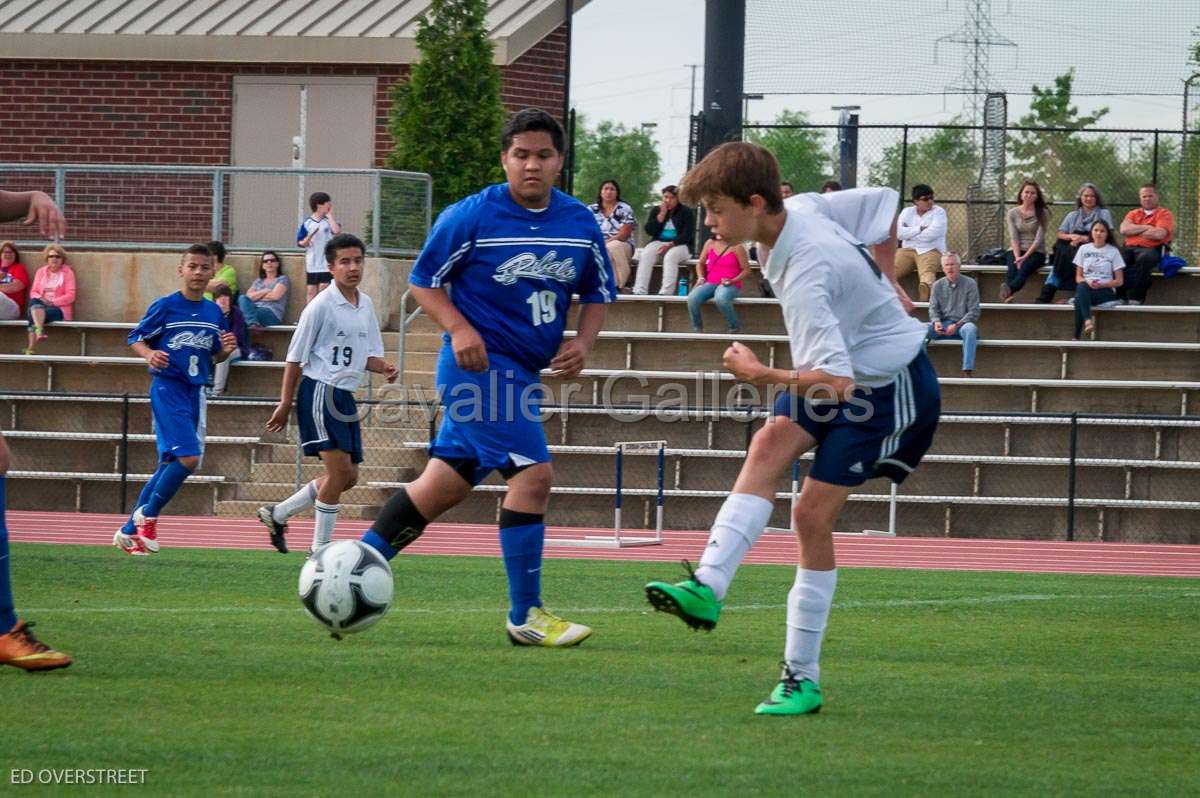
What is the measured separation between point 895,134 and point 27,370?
12003 millimetres

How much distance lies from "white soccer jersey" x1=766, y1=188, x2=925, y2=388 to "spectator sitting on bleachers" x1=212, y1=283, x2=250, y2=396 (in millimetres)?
14140

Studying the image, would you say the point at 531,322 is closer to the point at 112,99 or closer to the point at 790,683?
the point at 790,683

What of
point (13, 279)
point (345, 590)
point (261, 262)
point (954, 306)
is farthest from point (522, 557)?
point (13, 279)

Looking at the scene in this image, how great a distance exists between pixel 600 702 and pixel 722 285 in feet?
46.5

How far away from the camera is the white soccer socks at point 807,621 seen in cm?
555

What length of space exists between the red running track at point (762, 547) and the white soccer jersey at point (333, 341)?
286 cm

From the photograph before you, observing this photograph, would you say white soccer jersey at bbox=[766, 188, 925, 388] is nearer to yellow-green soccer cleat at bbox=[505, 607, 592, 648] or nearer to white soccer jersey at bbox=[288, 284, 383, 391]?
yellow-green soccer cleat at bbox=[505, 607, 592, 648]

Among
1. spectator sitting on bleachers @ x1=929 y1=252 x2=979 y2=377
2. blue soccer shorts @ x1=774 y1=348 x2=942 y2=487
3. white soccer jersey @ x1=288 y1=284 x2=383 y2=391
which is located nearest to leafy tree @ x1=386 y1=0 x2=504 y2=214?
spectator sitting on bleachers @ x1=929 y1=252 x2=979 y2=377

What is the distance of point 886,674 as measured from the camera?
6473mm

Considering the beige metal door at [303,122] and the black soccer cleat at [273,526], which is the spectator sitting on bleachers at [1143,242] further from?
the black soccer cleat at [273,526]

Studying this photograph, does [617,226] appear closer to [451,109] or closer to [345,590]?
[451,109]

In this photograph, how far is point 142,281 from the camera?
20891 millimetres

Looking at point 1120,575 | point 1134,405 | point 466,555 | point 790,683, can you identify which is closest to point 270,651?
point 790,683

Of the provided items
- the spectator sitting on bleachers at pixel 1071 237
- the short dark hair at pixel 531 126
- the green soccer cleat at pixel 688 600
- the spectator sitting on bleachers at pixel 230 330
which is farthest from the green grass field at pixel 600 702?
the spectator sitting on bleachers at pixel 1071 237
